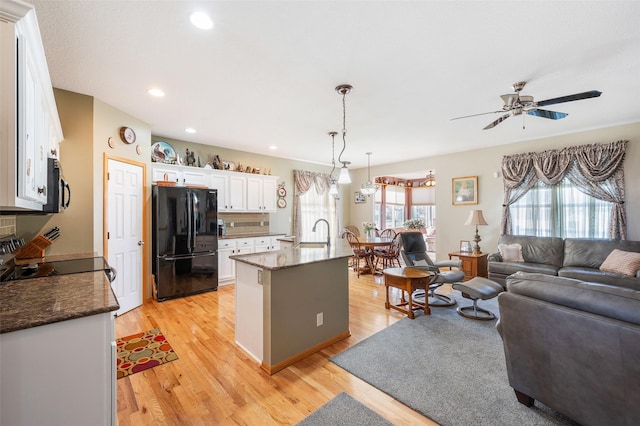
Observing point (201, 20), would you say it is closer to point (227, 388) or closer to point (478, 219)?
point (227, 388)

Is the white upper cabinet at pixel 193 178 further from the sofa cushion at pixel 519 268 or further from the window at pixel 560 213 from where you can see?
the window at pixel 560 213

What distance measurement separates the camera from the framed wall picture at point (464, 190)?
221 inches

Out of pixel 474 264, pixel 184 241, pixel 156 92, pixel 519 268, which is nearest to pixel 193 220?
pixel 184 241

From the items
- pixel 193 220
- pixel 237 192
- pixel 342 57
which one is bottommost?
pixel 193 220

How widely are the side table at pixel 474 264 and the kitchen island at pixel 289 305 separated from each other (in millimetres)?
3259

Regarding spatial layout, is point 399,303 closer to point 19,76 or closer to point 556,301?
point 556,301

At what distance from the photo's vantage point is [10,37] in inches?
47.6

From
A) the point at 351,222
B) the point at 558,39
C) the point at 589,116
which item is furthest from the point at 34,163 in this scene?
the point at 351,222

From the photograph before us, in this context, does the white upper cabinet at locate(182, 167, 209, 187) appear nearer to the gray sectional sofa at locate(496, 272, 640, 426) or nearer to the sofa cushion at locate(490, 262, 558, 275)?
the gray sectional sofa at locate(496, 272, 640, 426)

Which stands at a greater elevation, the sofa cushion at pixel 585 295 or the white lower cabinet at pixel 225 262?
the sofa cushion at pixel 585 295

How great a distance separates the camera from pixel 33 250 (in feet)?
8.79

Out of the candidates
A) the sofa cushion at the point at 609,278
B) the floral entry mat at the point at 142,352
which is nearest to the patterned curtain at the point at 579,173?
the sofa cushion at the point at 609,278

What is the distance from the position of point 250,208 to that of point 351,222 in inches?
139

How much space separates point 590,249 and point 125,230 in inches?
264
